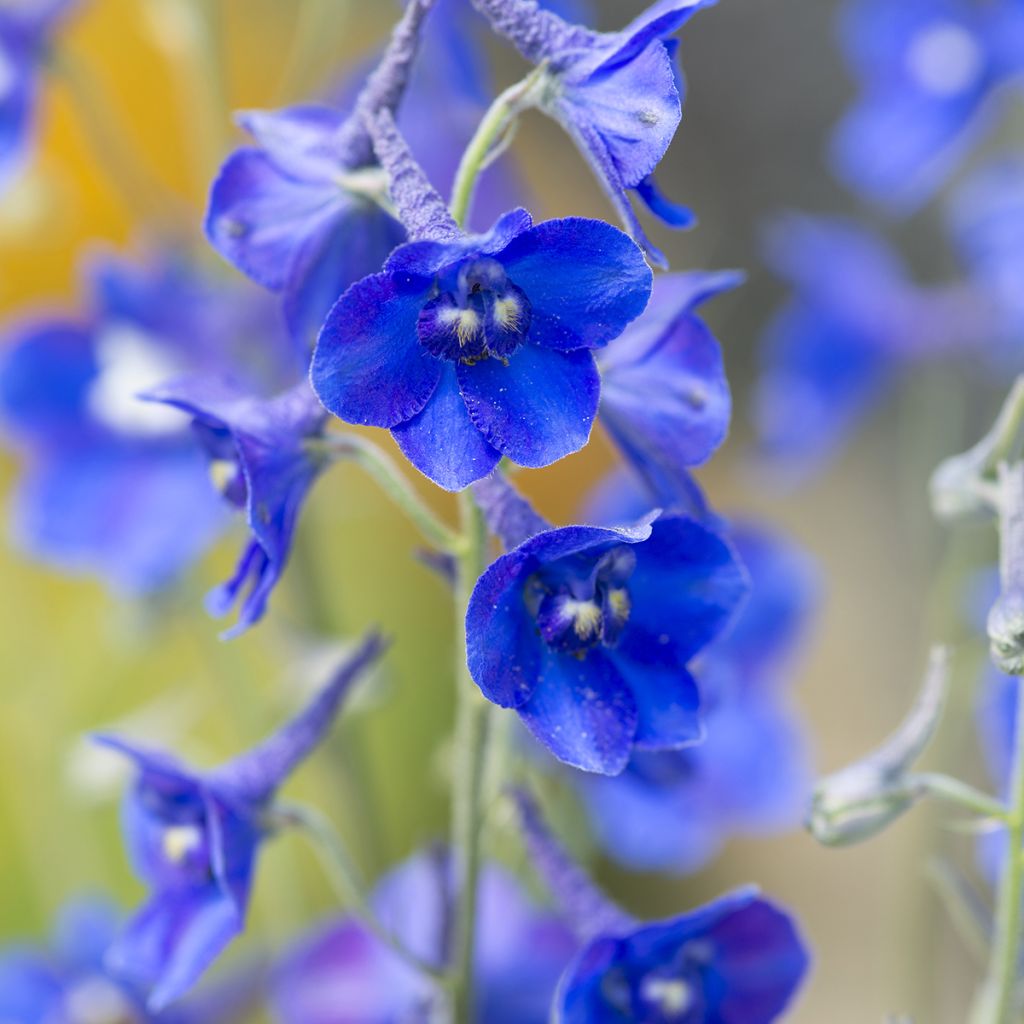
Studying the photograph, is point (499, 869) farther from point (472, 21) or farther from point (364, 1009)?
point (472, 21)

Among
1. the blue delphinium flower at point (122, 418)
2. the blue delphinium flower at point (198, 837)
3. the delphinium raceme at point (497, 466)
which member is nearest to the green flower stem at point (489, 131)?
the delphinium raceme at point (497, 466)

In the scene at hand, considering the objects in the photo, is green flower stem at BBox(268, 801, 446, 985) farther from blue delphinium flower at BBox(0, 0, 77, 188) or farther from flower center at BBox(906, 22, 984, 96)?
flower center at BBox(906, 22, 984, 96)

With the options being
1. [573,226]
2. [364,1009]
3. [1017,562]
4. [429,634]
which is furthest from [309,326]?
[429,634]

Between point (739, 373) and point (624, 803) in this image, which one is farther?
point (739, 373)

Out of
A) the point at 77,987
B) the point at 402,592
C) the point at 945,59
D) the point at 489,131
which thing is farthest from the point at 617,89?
the point at 402,592

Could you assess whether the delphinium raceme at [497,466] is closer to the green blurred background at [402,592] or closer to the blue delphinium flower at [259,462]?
the blue delphinium flower at [259,462]

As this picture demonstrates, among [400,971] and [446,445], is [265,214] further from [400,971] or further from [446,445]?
[400,971]
